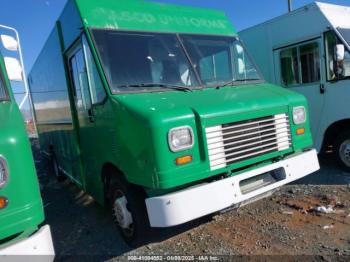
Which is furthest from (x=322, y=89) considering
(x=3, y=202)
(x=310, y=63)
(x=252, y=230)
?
(x=3, y=202)

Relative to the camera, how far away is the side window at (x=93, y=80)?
3.81 metres

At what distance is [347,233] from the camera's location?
3732 millimetres

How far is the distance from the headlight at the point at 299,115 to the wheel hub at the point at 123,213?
240 cm

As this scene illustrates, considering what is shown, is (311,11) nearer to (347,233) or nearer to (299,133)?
(299,133)

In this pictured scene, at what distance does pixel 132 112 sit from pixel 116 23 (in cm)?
144

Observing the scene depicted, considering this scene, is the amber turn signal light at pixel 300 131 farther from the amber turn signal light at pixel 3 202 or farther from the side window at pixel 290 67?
the amber turn signal light at pixel 3 202

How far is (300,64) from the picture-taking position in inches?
255

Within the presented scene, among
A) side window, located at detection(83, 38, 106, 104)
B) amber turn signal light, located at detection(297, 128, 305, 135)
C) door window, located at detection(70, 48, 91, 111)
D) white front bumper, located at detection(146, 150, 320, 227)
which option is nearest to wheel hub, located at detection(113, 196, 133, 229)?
white front bumper, located at detection(146, 150, 320, 227)

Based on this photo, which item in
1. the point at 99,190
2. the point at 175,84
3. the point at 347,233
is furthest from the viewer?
the point at 99,190

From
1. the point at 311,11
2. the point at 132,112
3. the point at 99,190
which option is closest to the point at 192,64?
the point at 132,112

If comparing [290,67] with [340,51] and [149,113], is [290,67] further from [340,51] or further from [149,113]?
[149,113]

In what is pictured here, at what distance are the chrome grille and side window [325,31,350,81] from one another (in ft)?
7.46

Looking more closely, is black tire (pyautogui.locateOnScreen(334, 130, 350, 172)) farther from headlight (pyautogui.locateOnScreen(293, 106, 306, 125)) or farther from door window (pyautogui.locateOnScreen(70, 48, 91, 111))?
door window (pyautogui.locateOnScreen(70, 48, 91, 111))

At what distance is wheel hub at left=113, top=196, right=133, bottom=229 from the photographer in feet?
12.5
